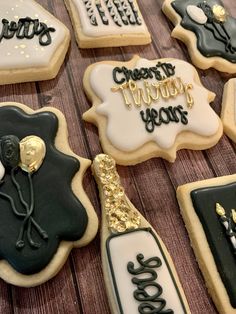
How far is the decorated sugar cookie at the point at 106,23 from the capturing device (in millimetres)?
1207

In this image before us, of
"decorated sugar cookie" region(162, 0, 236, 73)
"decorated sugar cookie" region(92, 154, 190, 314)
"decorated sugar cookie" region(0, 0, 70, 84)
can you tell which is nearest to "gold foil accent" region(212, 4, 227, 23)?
"decorated sugar cookie" region(162, 0, 236, 73)

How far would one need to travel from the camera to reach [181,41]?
1319mm

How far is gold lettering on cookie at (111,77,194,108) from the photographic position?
42.7 inches

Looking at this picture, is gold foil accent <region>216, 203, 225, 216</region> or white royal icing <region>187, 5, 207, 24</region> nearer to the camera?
gold foil accent <region>216, 203, 225, 216</region>

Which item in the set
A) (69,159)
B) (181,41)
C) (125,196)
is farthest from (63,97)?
(181,41)

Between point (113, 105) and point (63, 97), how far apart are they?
0.14 metres

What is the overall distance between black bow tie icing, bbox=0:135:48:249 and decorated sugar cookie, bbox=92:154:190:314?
141 mm

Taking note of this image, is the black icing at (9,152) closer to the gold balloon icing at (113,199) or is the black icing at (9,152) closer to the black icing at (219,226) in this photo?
the gold balloon icing at (113,199)

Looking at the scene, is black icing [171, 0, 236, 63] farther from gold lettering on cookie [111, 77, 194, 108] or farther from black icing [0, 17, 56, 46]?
black icing [0, 17, 56, 46]

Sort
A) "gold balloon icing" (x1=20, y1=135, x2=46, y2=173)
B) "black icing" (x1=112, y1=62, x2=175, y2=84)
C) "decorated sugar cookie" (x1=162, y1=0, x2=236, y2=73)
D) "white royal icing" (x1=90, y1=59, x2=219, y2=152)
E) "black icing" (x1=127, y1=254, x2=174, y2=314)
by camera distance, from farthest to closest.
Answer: "decorated sugar cookie" (x1=162, y1=0, x2=236, y2=73) → "black icing" (x1=112, y1=62, x2=175, y2=84) → "white royal icing" (x1=90, y1=59, x2=219, y2=152) → "gold balloon icing" (x1=20, y1=135, x2=46, y2=173) → "black icing" (x1=127, y1=254, x2=174, y2=314)

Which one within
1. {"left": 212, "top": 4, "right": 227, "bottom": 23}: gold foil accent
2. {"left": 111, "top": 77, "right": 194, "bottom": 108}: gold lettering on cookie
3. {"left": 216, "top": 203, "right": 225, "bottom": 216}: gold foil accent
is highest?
{"left": 212, "top": 4, "right": 227, "bottom": 23}: gold foil accent

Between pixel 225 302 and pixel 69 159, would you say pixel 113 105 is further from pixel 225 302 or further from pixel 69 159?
pixel 225 302

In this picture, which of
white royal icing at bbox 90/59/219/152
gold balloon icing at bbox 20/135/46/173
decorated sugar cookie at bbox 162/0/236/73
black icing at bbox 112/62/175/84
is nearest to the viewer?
gold balloon icing at bbox 20/135/46/173

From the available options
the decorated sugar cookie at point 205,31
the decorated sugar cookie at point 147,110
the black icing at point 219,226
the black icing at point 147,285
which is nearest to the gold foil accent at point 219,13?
the decorated sugar cookie at point 205,31
